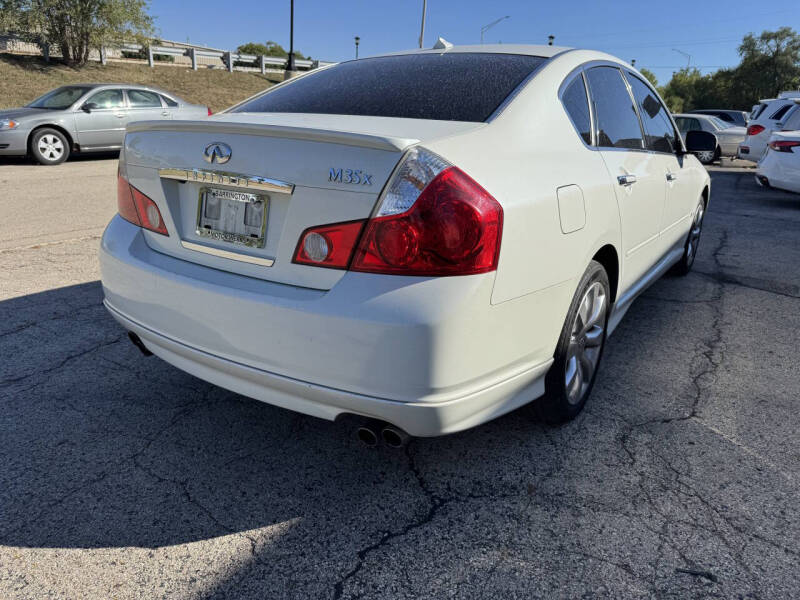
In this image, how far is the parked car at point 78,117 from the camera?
37.9 feet

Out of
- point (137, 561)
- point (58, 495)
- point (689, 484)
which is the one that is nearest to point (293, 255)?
point (137, 561)

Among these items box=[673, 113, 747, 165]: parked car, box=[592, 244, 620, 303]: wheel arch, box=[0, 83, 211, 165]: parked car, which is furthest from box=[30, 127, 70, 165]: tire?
box=[673, 113, 747, 165]: parked car

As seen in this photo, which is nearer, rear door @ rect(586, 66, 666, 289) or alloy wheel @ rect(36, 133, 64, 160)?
rear door @ rect(586, 66, 666, 289)

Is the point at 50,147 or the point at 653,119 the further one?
the point at 50,147

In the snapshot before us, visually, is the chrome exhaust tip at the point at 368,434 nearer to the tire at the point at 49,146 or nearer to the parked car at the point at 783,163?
the parked car at the point at 783,163

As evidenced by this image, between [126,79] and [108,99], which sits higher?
[126,79]

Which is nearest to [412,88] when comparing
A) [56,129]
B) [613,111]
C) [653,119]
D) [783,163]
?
[613,111]

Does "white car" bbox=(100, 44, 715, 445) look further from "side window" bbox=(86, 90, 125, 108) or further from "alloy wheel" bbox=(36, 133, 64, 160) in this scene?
"side window" bbox=(86, 90, 125, 108)

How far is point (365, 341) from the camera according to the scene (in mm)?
A: 1979

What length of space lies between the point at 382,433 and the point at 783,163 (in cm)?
986

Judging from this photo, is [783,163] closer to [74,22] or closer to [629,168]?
[629,168]

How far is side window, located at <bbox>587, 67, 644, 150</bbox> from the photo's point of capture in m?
3.15

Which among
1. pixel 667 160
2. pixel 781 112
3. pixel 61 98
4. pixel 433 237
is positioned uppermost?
pixel 781 112

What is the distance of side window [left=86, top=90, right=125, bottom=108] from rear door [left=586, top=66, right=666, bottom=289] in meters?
11.7
